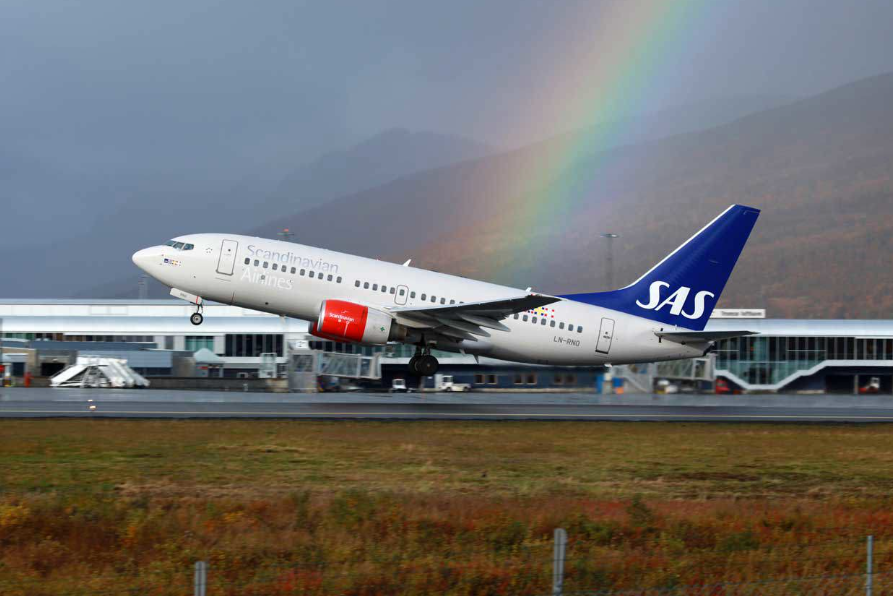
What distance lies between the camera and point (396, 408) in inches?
1384

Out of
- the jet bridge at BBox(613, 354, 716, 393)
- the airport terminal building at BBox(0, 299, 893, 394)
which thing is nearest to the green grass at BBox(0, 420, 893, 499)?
the jet bridge at BBox(613, 354, 716, 393)

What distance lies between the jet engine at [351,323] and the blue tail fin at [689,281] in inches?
362

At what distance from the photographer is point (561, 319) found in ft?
125

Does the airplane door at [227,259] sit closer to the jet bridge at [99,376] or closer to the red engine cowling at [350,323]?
the red engine cowling at [350,323]

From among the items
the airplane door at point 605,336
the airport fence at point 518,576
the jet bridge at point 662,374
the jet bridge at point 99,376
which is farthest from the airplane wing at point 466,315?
the jet bridge at point 662,374

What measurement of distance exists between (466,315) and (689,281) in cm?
1054

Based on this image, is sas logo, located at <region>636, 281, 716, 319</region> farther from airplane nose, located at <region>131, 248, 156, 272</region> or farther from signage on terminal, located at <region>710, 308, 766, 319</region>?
signage on terminal, located at <region>710, 308, 766, 319</region>

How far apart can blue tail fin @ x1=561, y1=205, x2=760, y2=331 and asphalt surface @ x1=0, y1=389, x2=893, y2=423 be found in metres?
4.13

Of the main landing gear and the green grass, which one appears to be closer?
the green grass

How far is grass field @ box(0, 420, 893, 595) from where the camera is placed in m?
13.0

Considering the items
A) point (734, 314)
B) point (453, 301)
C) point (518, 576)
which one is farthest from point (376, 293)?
point (734, 314)

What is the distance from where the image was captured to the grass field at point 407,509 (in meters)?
13.0

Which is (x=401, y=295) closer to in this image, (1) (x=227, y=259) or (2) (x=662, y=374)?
(1) (x=227, y=259)

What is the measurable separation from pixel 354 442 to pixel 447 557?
37.1ft
